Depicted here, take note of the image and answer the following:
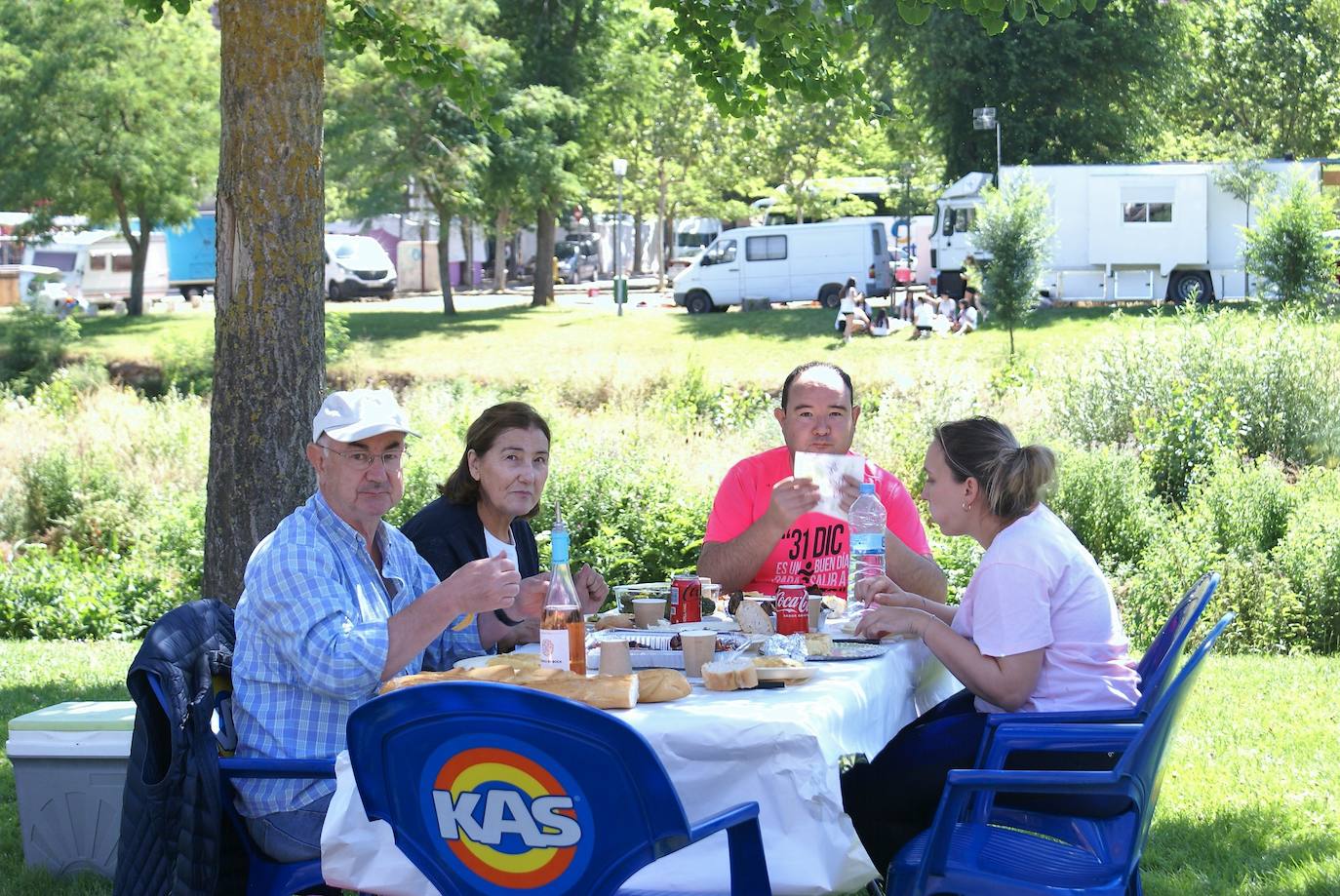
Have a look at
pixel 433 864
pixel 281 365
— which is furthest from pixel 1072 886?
pixel 281 365

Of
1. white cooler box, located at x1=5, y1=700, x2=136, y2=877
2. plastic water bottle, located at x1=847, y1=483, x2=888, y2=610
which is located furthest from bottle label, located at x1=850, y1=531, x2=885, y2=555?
white cooler box, located at x1=5, y1=700, x2=136, y2=877

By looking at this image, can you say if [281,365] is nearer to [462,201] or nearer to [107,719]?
[107,719]

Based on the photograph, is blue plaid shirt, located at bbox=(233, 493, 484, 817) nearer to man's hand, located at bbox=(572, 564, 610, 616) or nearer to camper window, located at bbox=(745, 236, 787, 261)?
man's hand, located at bbox=(572, 564, 610, 616)

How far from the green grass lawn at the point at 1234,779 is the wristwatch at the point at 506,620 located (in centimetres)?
141

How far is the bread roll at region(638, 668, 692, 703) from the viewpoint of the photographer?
10.3ft

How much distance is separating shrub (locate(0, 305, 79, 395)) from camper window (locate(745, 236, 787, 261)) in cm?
1549

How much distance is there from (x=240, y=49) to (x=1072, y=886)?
4.03 meters

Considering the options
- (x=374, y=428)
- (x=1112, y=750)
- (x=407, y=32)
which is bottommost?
(x=1112, y=750)

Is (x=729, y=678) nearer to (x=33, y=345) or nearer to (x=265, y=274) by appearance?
(x=265, y=274)

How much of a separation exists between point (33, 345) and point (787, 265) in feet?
55.5

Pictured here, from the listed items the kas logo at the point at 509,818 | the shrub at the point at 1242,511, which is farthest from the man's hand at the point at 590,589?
the shrub at the point at 1242,511

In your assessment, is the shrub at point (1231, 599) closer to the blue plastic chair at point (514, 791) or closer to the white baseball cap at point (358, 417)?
the white baseball cap at point (358, 417)

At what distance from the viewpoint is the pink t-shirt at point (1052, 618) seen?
349 cm

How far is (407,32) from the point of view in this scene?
293 inches
